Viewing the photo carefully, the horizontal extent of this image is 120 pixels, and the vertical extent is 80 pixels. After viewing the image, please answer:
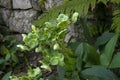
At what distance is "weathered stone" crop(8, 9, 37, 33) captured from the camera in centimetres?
311

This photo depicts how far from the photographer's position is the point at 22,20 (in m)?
3.21

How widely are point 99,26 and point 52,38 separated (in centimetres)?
131

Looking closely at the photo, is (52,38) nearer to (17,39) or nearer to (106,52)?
(106,52)

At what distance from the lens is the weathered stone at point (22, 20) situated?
3114mm

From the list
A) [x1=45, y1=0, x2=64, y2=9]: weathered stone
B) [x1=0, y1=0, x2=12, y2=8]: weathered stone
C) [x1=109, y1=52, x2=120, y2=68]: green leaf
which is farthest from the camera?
[x1=0, y1=0, x2=12, y2=8]: weathered stone

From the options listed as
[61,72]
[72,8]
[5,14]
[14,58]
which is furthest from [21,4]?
[61,72]

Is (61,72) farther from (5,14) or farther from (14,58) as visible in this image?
(5,14)

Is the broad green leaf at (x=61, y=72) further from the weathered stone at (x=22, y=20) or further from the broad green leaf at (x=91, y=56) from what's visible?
the weathered stone at (x=22, y=20)

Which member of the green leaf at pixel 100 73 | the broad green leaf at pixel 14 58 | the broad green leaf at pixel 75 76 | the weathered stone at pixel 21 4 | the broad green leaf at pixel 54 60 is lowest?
the broad green leaf at pixel 14 58

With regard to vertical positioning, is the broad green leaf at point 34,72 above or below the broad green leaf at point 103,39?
below

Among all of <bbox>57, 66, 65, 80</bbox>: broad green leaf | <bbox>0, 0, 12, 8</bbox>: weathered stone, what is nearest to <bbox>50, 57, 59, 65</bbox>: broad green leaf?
<bbox>57, 66, 65, 80</bbox>: broad green leaf

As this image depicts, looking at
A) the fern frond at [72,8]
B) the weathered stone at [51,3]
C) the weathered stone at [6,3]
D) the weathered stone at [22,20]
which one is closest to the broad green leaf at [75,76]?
the fern frond at [72,8]

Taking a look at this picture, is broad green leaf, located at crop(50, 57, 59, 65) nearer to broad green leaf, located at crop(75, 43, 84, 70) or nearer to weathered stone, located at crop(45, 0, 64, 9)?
broad green leaf, located at crop(75, 43, 84, 70)

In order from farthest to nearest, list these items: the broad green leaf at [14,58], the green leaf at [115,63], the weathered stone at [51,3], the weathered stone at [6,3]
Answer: the weathered stone at [6,3]
the broad green leaf at [14,58]
the weathered stone at [51,3]
the green leaf at [115,63]
